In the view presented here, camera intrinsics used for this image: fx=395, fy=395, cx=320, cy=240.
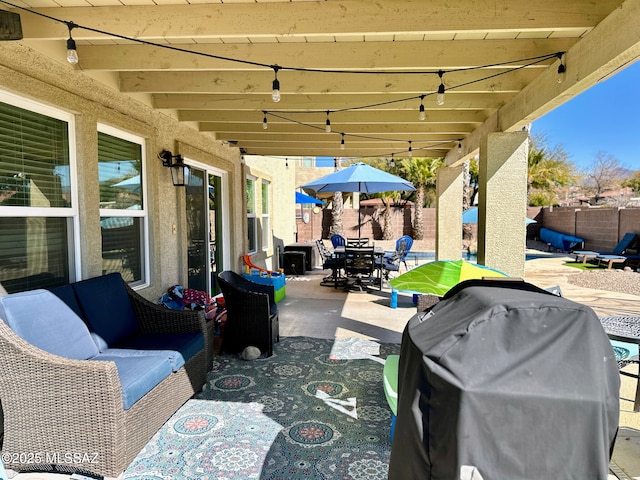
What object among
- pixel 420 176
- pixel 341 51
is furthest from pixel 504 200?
pixel 420 176

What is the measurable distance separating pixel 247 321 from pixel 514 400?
322 cm

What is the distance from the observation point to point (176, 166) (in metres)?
4.90

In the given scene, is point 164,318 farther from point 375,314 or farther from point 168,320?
point 375,314

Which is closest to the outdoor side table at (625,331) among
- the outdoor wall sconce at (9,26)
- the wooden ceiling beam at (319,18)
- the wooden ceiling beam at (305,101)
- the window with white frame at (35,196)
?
the wooden ceiling beam at (319,18)

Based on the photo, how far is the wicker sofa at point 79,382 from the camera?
7.11 ft

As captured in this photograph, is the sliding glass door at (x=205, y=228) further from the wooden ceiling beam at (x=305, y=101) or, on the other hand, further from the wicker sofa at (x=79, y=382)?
the wicker sofa at (x=79, y=382)

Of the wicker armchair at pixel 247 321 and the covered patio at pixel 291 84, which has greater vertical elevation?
the covered patio at pixel 291 84

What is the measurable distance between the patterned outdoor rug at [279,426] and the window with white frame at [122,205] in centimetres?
145

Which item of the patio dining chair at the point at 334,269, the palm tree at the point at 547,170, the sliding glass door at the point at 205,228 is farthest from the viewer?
the palm tree at the point at 547,170

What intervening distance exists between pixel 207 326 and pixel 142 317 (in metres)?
0.57

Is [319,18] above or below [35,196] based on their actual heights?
above

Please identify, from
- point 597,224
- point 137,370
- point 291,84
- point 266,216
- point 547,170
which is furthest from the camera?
point 547,170

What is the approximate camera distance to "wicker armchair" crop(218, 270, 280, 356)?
403cm

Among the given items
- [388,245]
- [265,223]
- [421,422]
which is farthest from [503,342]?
[388,245]
